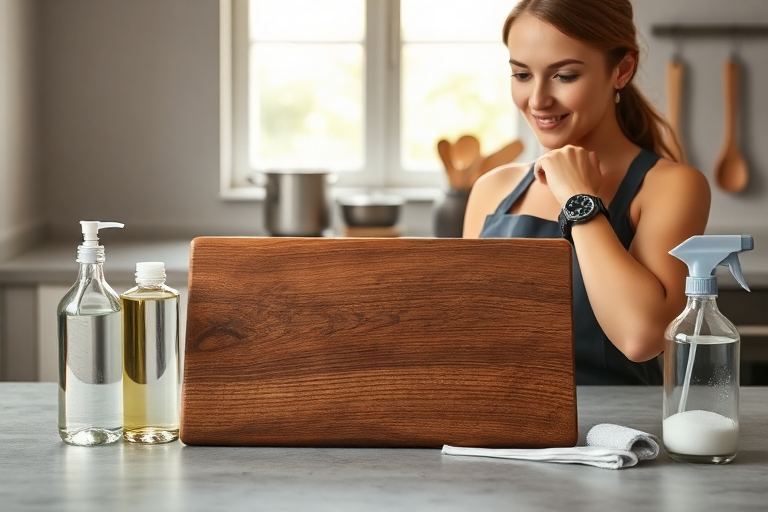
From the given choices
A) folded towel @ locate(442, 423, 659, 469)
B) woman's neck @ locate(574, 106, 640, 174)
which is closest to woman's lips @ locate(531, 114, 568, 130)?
woman's neck @ locate(574, 106, 640, 174)

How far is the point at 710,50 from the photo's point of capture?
125 inches

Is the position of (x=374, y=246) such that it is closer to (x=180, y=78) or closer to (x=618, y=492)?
(x=618, y=492)

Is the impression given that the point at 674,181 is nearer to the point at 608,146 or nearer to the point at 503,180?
the point at 608,146

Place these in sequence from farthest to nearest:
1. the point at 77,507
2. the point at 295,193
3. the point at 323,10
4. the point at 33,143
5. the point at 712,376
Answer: the point at 323,10, the point at 33,143, the point at 295,193, the point at 712,376, the point at 77,507

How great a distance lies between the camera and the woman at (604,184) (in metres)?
1.38

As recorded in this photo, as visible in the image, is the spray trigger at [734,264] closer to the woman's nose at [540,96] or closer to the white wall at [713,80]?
the woman's nose at [540,96]

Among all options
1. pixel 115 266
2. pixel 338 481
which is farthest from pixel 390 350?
pixel 115 266

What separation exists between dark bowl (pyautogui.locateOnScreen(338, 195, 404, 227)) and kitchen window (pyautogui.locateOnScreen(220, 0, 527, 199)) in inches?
19.3

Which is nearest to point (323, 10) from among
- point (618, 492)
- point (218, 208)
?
point (218, 208)

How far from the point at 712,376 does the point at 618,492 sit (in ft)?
0.56

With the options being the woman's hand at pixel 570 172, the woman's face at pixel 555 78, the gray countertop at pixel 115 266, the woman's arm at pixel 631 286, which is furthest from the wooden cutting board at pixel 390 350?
the gray countertop at pixel 115 266

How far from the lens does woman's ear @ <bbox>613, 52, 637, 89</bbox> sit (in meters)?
1.62

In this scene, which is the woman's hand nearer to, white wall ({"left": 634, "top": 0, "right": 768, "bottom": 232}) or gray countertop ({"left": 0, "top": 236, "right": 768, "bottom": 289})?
gray countertop ({"left": 0, "top": 236, "right": 768, "bottom": 289})

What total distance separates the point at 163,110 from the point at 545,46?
77.7 inches
